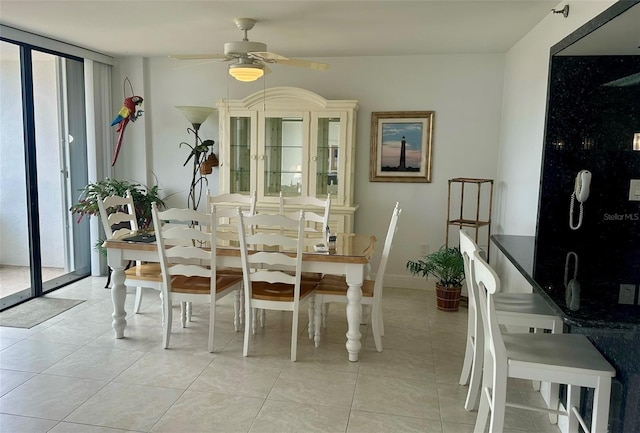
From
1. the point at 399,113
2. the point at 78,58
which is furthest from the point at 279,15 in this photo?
the point at 78,58

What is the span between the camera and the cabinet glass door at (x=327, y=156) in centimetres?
452

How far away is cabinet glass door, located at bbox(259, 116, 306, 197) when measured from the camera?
4.59 metres

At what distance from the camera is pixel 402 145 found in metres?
4.68

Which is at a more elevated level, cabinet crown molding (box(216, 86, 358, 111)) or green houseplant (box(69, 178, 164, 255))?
cabinet crown molding (box(216, 86, 358, 111))

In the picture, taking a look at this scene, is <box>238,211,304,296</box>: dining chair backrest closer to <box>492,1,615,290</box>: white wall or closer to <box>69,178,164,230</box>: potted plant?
<box>492,1,615,290</box>: white wall

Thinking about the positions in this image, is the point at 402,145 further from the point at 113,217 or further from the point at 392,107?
the point at 113,217

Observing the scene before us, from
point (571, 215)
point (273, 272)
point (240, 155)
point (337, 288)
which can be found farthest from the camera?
point (240, 155)

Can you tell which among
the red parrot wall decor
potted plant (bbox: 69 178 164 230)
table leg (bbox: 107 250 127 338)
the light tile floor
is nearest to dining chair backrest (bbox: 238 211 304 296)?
the light tile floor

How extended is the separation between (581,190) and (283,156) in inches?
Result: 106

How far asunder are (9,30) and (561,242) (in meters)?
4.41

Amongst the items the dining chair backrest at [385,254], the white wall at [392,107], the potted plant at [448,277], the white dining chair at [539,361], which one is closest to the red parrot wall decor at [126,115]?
the white wall at [392,107]

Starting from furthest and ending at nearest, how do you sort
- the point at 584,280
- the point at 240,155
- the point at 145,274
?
the point at 240,155 → the point at 145,274 → the point at 584,280

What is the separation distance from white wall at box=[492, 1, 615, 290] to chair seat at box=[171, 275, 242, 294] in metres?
2.11

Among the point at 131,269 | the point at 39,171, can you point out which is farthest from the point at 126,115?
the point at 131,269
